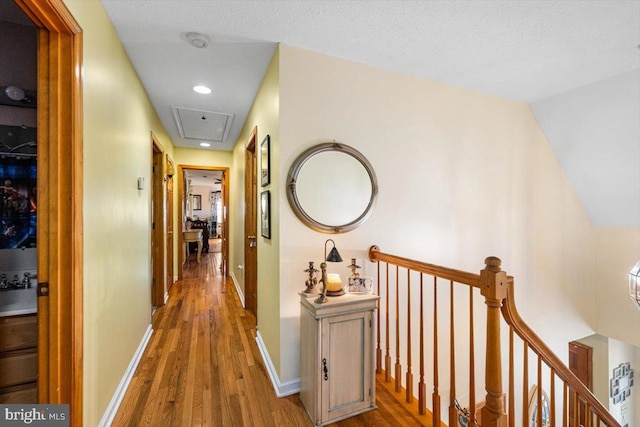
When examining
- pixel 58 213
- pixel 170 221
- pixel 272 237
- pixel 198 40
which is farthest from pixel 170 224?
pixel 58 213

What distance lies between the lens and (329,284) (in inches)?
70.7

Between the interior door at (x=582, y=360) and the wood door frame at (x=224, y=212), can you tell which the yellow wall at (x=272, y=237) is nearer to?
the wood door frame at (x=224, y=212)

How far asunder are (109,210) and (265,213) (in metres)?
1.03

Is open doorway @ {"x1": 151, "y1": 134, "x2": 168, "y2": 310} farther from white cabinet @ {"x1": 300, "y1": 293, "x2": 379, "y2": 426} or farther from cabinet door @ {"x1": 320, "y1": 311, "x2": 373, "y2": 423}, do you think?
cabinet door @ {"x1": 320, "y1": 311, "x2": 373, "y2": 423}

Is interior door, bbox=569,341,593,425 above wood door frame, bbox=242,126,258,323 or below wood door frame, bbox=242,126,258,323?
below

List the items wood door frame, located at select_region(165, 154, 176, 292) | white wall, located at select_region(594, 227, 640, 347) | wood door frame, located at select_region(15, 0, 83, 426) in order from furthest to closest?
wood door frame, located at select_region(165, 154, 176, 292) → white wall, located at select_region(594, 227, 640, 347) → wood door frame, located at select_region(15, 0, 83, 426)

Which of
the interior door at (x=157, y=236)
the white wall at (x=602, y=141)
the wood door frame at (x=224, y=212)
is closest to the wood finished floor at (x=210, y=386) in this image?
the interior door at (x=157, y=236)

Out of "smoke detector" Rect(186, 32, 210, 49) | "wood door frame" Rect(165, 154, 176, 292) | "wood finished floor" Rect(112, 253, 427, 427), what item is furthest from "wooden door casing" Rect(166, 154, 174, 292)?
"smoke detector" Rect(186, 32, 210, 49)

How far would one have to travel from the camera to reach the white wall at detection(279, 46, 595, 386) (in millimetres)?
1986

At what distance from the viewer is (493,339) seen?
4.16 feet

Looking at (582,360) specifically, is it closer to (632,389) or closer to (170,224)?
(632,389)

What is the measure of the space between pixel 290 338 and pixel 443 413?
195 centimetres

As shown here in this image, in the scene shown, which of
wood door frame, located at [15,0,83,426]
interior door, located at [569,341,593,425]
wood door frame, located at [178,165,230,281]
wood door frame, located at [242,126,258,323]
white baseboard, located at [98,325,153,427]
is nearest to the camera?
wood door frame, located at [15,0,83,426]

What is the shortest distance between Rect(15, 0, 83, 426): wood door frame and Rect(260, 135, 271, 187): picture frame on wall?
3.80 ft
